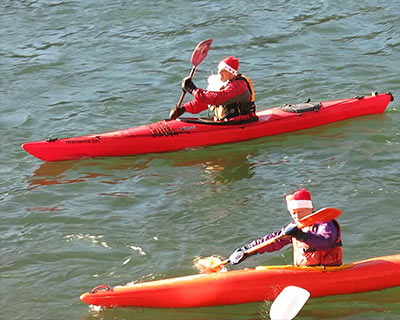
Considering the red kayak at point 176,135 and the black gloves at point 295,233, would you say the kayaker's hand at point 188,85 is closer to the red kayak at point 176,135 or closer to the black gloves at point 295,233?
the red kayak at point 176,135

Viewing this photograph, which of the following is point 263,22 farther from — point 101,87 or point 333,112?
point 333,112

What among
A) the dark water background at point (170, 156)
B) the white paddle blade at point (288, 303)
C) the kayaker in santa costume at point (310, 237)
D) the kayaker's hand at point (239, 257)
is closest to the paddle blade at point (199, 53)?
the dark water background at point (170, 156)

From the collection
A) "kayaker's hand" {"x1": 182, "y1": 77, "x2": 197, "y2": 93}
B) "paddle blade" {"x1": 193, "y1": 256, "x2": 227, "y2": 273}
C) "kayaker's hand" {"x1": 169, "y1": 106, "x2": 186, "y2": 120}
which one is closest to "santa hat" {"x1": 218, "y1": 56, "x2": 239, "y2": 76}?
"kayaker's hand" {"x1": 182, "y1": 77, "x2": 197, "y2": 93}

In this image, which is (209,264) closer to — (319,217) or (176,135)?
(319,217)

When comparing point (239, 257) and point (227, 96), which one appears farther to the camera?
point (227, 96)

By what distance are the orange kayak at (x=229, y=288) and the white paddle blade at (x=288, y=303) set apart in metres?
0.27

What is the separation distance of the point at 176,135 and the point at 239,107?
0.80m

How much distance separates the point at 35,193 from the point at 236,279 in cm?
345

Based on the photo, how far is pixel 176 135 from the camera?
9789 millimetres

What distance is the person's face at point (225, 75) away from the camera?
9617 millimetres

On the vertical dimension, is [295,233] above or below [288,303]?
above

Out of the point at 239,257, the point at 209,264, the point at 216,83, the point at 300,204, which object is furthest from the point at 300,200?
the point at 216,83

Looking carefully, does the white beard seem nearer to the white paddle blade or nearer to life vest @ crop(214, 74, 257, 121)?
life vest @ crop(214, 74, 257, 121)

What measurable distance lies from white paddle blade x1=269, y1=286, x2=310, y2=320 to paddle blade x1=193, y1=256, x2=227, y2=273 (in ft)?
2.66
